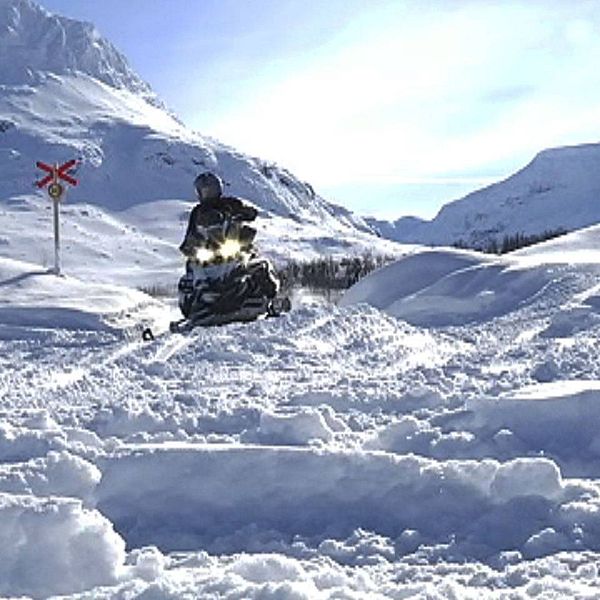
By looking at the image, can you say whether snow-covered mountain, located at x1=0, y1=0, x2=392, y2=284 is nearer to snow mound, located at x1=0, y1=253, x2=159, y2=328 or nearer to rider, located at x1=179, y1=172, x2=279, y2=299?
snow mound, located at x1=0, y1=253, x2=159, y2=328

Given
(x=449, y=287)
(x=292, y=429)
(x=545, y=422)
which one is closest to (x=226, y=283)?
(x=449, y=287)

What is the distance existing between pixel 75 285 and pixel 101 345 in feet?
26.0

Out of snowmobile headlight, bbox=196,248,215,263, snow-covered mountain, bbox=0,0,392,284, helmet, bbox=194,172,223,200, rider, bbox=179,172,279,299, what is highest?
snow-covered mountain, bbox=0,0,392,284

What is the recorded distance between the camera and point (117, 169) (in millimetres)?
157125

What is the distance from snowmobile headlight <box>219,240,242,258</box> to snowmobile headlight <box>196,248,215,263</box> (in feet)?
0.44

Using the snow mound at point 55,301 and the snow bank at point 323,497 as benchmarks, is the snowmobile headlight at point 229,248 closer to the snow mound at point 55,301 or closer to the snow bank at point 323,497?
the snow mound at point 55,301

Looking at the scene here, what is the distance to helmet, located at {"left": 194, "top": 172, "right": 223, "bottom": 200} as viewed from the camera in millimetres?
12852

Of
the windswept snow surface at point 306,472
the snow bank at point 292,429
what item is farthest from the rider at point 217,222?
the snow bank at point 292,429

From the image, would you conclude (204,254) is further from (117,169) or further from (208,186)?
(117,169)

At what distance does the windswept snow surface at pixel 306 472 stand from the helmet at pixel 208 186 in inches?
179

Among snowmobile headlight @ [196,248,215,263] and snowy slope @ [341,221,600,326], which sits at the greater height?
snowmobile headlight @ [196,248,215,263]

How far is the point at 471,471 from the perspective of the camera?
3926 mm

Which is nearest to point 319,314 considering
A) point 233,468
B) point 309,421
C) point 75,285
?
point 309,421

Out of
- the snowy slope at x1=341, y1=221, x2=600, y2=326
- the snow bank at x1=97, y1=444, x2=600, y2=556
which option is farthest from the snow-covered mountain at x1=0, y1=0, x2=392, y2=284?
the snow bank at x1=97, y1=444, x2=600, y2=556
